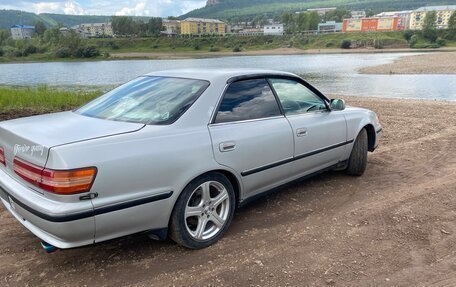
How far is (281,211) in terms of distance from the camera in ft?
13.2

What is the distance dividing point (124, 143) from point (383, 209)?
113 inches

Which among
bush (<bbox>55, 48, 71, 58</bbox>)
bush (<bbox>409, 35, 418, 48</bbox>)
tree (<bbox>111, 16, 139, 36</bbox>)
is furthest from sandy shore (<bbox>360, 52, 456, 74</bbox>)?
tree (<bbox>111, 16, 139, 36</bbox>)

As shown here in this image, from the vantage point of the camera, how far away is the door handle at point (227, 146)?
317cm

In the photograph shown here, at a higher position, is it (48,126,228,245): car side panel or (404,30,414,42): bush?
(404,30,414,42): bush

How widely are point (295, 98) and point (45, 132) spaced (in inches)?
102

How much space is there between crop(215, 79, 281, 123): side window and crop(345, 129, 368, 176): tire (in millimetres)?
1618

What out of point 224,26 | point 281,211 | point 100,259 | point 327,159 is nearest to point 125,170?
point 100,259

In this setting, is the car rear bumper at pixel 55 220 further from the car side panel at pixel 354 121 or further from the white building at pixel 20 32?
the white building at pixel 20 32

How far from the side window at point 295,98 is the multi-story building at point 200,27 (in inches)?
6206

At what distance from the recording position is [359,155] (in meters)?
4.91

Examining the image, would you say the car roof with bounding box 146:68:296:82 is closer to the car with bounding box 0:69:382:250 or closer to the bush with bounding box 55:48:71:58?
the car with bounding box 0:69:382:250

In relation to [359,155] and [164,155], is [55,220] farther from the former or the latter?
[359,155]

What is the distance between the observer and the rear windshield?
3.16 m

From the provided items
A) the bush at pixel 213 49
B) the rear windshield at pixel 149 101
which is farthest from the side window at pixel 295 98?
the bush at pixel 213 49
